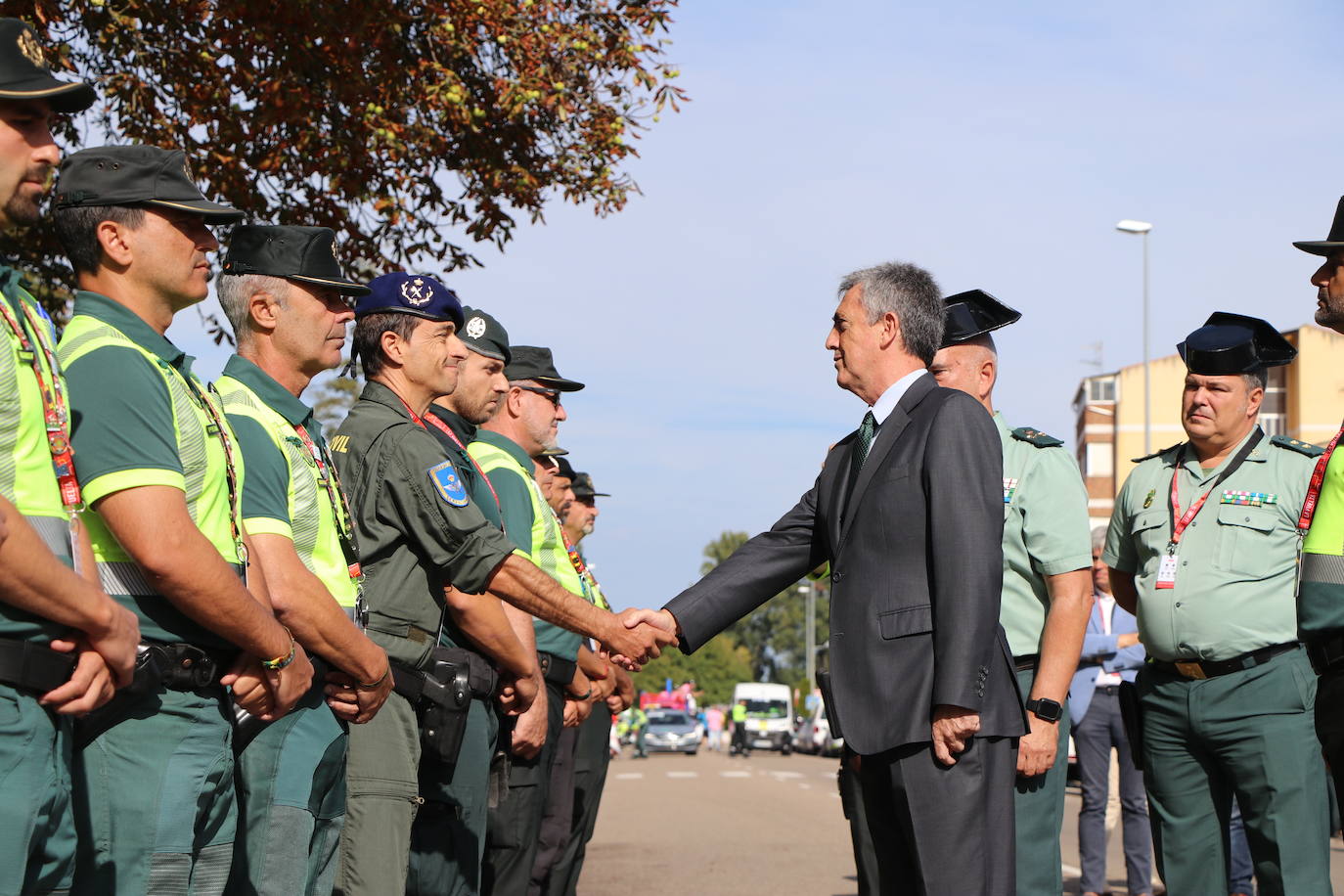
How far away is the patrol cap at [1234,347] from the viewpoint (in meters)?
6.51

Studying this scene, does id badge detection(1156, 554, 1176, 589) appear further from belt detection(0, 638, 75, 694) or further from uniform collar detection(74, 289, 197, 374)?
belt detection(0, 638, 75, 694)

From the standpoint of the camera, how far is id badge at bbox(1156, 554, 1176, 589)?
6.39 meters

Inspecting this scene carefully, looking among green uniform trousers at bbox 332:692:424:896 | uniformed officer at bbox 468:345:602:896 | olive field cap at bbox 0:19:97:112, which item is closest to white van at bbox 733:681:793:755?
uniformed officer at bbox 468:345:602:896

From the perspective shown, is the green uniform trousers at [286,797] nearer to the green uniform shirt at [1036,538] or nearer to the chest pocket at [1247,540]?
the green uniform shirt at [1036,538]

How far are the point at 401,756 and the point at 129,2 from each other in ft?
18.4

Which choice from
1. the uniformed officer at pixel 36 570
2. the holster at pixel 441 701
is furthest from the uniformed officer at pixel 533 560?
the uniformed officer at pixel 36 570

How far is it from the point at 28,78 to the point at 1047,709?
3.94m

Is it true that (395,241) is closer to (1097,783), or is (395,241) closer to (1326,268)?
(1097,783)

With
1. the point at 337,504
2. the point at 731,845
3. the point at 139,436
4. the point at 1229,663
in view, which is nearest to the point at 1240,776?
the point at 1229,663

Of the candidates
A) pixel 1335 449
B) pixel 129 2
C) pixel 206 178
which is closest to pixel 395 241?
pixel 206 178

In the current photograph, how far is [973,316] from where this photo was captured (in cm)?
625

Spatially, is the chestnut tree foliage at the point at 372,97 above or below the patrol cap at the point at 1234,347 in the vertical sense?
above

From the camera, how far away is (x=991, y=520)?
4531mm

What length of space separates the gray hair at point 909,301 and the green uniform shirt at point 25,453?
265cm
